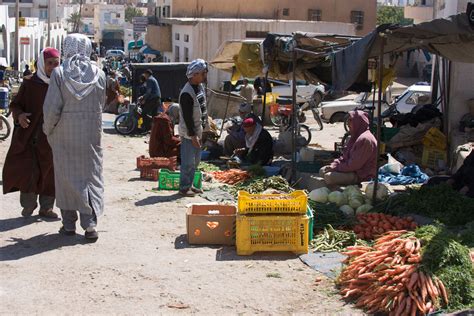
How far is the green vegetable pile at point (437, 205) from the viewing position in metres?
7.50

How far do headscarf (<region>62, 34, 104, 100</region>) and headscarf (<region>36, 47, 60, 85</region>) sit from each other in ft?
1.17

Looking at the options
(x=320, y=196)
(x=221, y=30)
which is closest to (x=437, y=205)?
(x=320, y=196)

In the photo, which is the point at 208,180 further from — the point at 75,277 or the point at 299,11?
the point at 299,11

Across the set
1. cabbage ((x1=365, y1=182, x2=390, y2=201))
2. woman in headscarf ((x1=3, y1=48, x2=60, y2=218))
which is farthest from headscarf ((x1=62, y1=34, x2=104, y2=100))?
cabbage ((x1=365, y1=182, x2=390, y2=201))

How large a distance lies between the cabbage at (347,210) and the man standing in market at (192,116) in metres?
2.08

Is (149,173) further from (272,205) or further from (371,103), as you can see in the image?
(371,103)

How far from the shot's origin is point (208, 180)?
1101 cm

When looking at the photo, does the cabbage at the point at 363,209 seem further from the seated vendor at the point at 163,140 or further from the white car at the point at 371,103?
the white car at the point at 371,103

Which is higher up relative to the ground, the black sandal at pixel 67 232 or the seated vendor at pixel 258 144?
the seated vendor at pixel 258 144

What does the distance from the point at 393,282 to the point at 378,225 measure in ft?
6.77

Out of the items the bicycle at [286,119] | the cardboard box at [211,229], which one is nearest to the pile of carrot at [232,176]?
the cardboard box at [211,229]

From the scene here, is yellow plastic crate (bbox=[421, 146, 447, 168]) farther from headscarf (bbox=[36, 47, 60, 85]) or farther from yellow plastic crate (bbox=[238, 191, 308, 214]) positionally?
headscarf (bbox=[36, 47, 60, 85])

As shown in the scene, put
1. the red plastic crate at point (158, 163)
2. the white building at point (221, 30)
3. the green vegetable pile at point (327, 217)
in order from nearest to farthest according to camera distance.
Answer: the green vegetable pile at point (327, 217)
the red plastic crate at point (158, 163)
the white building at point (221, 30)

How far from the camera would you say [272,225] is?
22.2 feet
